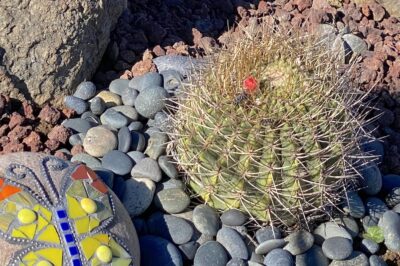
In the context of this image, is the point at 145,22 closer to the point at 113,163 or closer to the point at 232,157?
the point at 113,163

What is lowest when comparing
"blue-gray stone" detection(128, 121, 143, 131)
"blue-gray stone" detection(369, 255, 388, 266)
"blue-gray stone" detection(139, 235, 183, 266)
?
"blue-gray stone" detection(369, 255, 388, 266)

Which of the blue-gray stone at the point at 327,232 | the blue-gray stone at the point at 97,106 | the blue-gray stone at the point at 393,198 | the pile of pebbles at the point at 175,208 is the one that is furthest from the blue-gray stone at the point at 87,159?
the blue-gray stone at the point at 393,198

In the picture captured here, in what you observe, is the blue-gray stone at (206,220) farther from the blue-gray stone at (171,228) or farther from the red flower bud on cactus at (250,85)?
the red flower bud on cactus at (250,85)

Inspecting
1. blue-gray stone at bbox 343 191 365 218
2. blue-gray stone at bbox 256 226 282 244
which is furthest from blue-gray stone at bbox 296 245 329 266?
blue-gray stone at bbox 343 191 365 218

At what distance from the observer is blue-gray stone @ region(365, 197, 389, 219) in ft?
11.8

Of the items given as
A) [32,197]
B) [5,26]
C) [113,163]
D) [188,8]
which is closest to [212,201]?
[113,163]

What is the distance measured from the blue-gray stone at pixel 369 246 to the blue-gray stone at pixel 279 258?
420 mm

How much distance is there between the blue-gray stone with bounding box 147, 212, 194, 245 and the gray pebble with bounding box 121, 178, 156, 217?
0.06m

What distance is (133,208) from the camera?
3318mm

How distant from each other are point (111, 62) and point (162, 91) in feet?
2.27

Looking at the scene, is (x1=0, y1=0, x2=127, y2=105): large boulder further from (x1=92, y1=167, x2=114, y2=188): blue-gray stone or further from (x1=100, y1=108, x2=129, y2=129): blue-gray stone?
(x1=92, y1=167, x2=114, y2=188): blue-gray stone

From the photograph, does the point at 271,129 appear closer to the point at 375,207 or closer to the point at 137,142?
the point at 137,142

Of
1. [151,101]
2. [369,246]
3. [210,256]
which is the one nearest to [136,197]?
[210,256]

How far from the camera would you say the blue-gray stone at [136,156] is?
3.49 metres
